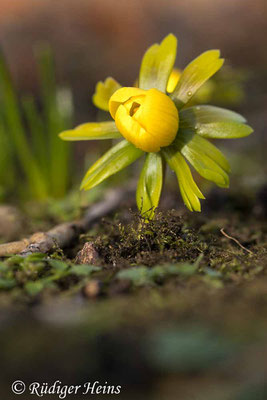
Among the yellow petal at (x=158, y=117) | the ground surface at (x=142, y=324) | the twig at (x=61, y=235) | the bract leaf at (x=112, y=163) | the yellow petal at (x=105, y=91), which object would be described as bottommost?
the ground surface at (x=142, y=324)

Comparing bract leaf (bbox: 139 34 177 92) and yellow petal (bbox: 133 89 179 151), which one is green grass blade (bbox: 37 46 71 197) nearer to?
bract leaf (bbox: 139 34 177 92)

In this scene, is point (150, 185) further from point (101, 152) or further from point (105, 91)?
point (101, 152)

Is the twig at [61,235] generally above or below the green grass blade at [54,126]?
below

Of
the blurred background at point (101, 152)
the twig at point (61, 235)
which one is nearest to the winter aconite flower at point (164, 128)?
→ the twig at point (61, 235)

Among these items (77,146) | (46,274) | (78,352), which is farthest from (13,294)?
(77,146)

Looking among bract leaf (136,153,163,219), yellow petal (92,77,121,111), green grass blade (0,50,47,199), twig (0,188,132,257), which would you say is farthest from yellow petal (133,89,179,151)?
green grass blade (0,50,47,199)

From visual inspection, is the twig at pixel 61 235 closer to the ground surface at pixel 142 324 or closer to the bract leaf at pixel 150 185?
the ground surface at pixel 142 324

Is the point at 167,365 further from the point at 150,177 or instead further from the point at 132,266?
the point at 150,177
